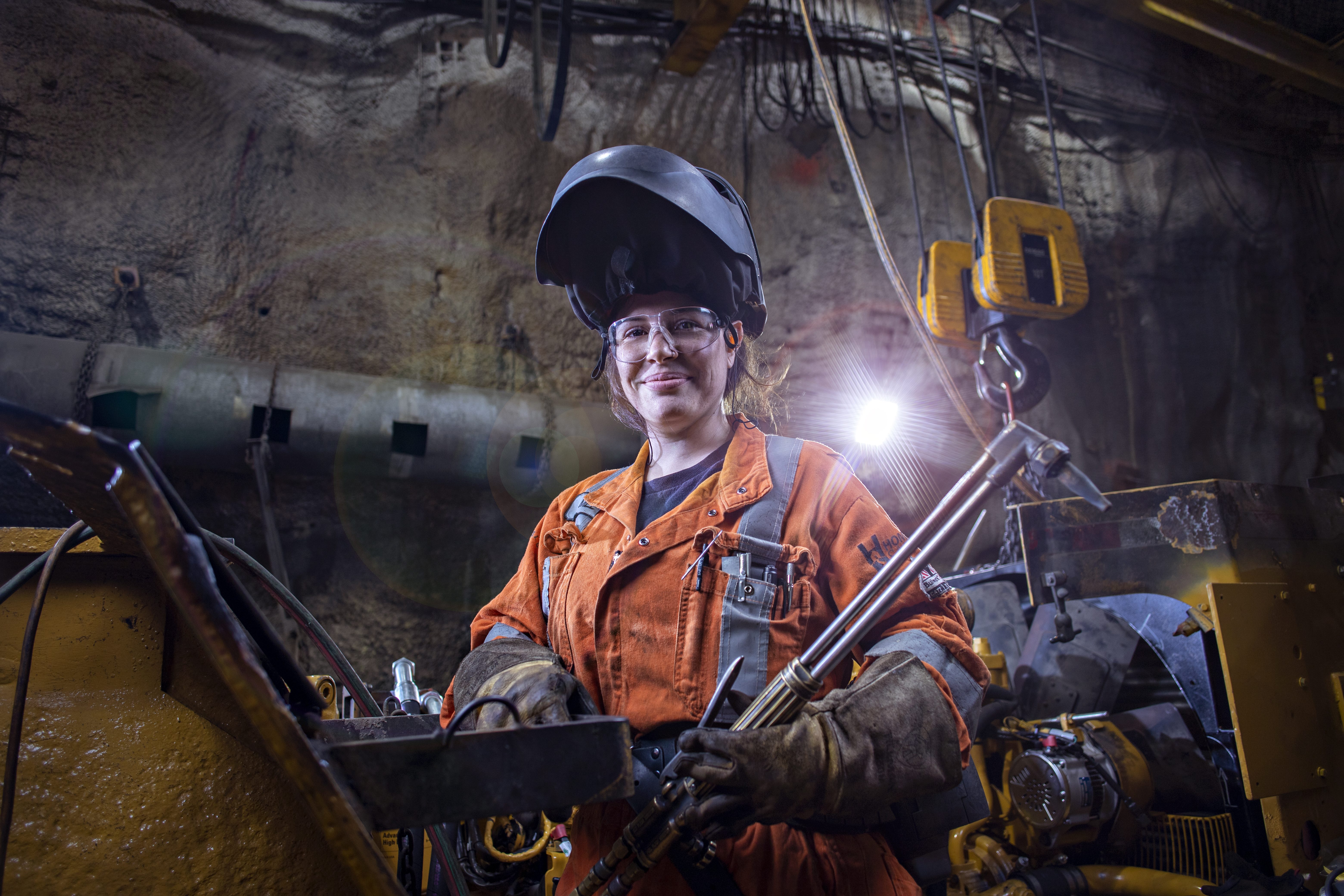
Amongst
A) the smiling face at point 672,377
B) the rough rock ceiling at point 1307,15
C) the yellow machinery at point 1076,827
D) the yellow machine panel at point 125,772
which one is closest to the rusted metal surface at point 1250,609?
the yellow machinery at point 1076,827

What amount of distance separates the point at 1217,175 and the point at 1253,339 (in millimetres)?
1513

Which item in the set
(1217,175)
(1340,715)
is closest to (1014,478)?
(1340,715)

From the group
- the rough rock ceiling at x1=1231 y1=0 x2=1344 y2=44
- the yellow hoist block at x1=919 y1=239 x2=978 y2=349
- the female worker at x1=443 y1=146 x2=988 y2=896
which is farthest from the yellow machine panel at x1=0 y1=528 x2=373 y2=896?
the rough rock ceiling at x1=1231 y1=0 x2=1344 y2=44

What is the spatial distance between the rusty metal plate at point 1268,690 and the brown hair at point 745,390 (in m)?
1.72

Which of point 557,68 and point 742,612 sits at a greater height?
point 557,68

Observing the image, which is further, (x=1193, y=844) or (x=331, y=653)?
(x=1193, y=844)

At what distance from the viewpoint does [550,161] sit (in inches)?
186

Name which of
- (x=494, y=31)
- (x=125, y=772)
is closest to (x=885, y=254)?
(x=494, y=31)

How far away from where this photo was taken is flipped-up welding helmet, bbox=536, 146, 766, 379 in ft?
4.86

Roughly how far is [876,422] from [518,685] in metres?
4.37

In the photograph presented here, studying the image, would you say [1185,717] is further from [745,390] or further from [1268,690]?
[745,390]

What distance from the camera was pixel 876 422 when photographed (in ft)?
17.1

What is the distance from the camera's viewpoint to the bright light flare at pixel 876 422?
5.09 metres

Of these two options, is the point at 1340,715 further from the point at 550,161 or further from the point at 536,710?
the point at 550,161
